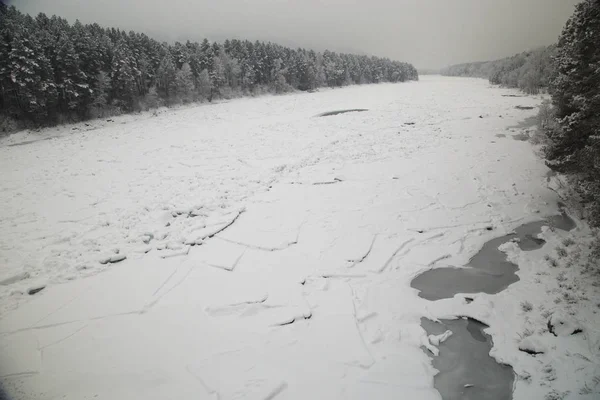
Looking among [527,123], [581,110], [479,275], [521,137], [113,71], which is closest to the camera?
[479,275]

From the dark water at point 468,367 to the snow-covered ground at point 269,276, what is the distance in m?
0.21

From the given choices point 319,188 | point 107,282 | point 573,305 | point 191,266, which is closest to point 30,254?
point 107,282

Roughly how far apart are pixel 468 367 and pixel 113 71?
182 ft

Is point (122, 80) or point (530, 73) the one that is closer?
point (122, 80)

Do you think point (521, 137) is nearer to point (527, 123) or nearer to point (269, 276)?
point (527, 123)

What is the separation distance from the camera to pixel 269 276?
827cm

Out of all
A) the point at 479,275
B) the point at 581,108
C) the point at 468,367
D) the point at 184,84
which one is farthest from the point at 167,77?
the point at 468,367

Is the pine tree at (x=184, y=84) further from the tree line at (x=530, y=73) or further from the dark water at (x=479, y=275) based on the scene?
the dark water at (x=479, y=275)

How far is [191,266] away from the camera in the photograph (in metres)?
8.71

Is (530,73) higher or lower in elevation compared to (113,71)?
lower

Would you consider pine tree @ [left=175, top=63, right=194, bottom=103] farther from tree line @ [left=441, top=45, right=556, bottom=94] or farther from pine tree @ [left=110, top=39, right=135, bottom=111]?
tree line @ [left=441, top=45, right=556, bottom=94]

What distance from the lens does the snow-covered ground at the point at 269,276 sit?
532 cm

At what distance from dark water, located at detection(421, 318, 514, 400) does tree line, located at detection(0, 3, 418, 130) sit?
146ft

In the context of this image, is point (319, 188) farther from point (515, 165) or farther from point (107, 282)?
point (515, 165)
